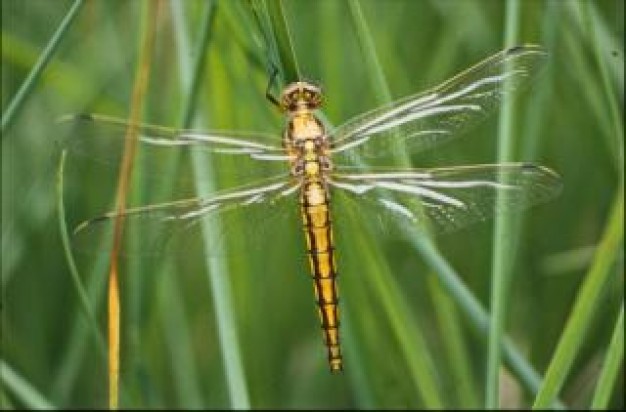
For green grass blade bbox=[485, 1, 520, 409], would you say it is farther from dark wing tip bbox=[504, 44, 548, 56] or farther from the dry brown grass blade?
the dry brown grass blade

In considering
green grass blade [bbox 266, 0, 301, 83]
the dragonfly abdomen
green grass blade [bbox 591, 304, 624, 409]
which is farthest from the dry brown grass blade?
green grass blade [bbox 591, 304, 624, 409]

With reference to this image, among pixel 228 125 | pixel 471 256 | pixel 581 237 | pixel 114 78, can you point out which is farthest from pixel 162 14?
pixel 581 237

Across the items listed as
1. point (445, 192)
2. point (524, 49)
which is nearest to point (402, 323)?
point (445, 192)

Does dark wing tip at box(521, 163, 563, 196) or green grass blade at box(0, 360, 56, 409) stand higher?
dark wing tip at box(521, 163, 563, 196)

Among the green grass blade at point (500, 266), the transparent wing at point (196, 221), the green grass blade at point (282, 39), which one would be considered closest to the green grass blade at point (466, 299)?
the green grass blade at point (500, 266)

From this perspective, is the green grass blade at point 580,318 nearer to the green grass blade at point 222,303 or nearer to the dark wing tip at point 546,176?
the dark wing tip at point 546,176

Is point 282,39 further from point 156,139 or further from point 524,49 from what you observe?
point 156,139

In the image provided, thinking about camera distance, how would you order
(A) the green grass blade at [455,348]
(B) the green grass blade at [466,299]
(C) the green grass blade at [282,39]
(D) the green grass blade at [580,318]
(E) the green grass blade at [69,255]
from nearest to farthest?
(C) the green grass blade at [282,39]
(D) the green grass blade at [580,318]
(E) the green grass blade at [69,255]
(B) the green grass blade at [466,299]
(A) the green grass blade at [455,348]

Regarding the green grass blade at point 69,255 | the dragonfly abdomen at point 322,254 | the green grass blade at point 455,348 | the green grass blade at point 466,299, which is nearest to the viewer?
the green grass blade at point 69,255
